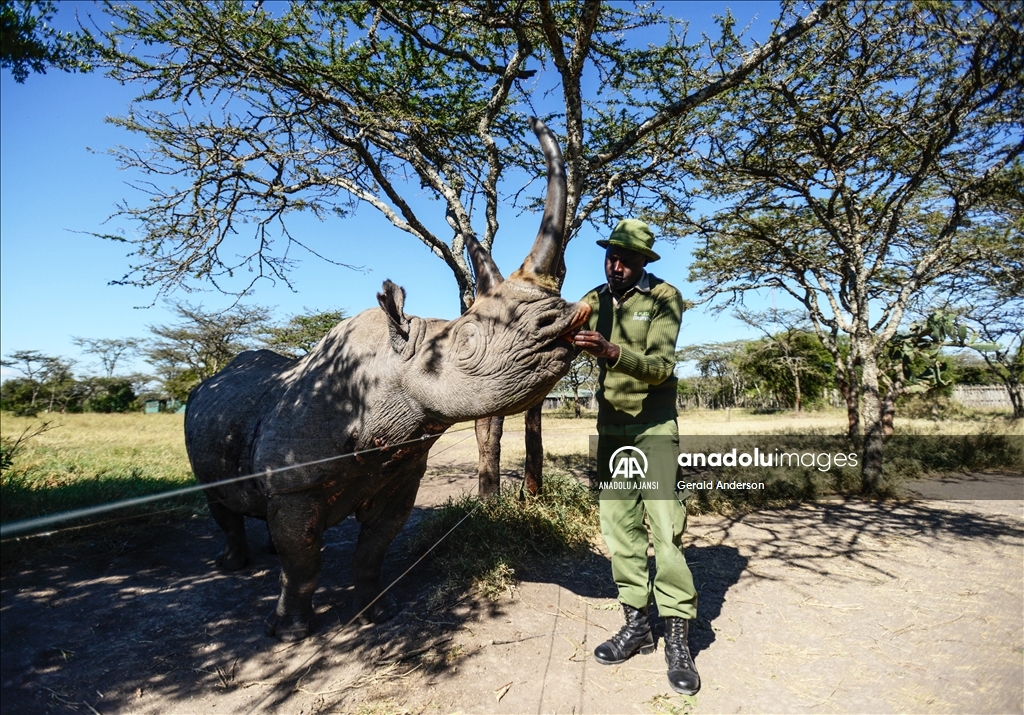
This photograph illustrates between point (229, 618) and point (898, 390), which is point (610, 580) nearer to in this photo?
point (229, 618)

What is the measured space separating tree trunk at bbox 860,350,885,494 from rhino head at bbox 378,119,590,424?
767 centimetres

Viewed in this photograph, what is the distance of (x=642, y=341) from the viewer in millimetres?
3373

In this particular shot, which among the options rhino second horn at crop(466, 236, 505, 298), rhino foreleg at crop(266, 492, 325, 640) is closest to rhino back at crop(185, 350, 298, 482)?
rhino foreleg at crop(266, 492, 325, 640)

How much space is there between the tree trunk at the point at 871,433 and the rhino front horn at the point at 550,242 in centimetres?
766

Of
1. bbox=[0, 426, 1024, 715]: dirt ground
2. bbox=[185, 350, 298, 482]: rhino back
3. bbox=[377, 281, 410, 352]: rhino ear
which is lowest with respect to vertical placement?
bbox=[0, 426, 1024, 715]: dirt ground

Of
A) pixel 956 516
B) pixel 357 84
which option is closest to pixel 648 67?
pixel 357 84

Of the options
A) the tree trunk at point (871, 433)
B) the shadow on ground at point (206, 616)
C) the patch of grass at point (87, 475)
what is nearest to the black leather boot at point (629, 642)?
the shadow on ground at point (206, 616)

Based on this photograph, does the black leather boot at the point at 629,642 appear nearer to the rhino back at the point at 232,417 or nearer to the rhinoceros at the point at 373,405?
the rhinoceros at the point at 373,405

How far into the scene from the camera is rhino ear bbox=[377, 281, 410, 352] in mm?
2853

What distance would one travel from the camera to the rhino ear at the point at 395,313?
9.36ft

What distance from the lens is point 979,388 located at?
29344 millimetres

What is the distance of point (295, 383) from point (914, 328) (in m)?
19.5

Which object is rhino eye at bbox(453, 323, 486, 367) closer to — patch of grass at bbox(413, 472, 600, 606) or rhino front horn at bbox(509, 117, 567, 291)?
rhino front horn at bbox(509, 117, 567, 291)

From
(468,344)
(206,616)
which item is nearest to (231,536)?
(206,616)
